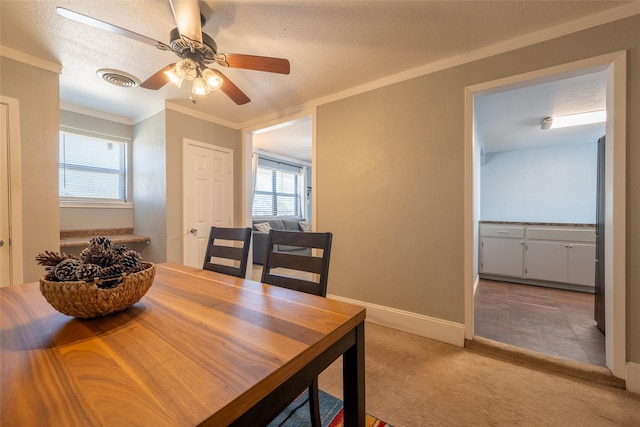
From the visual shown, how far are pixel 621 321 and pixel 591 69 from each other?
1613 mm

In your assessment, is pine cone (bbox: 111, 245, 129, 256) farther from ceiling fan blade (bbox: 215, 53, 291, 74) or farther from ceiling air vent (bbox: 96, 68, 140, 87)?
ceiling air vent (bbox: 96, 68, 140, 87)

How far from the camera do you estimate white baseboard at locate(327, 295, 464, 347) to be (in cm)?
208

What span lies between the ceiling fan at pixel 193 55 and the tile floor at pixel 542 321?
2.79 m

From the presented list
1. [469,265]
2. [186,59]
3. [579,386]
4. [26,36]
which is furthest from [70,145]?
[579,386]

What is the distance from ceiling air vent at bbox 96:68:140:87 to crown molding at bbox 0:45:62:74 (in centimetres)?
30

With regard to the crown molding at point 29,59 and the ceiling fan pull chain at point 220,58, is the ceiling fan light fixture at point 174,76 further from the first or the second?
the crown molding at point 29,59

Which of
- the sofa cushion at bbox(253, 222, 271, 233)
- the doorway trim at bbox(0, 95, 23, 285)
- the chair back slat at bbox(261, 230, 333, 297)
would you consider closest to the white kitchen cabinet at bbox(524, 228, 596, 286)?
the chair back slat at bbox(261, 230, 333, 297)

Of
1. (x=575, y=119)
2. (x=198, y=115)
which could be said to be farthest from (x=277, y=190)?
(x=575, y=119)

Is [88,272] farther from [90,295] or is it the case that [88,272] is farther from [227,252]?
[227,252]

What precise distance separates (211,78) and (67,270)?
4.30 feet

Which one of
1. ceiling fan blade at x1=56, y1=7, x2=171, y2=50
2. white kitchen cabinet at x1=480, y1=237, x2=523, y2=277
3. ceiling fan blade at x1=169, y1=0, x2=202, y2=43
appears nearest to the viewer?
ceiling fan blade at x1=56, y1=7, x2=171, y2=50

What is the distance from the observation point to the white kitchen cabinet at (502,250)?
3.78m

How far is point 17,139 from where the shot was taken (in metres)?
2.05

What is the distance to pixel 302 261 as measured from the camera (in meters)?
1.31
